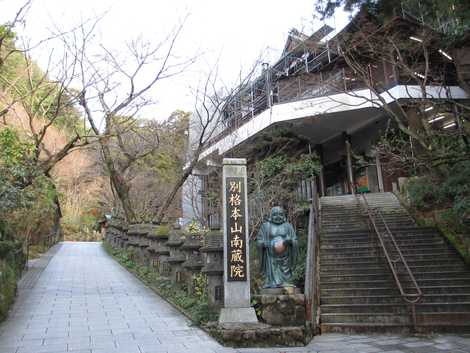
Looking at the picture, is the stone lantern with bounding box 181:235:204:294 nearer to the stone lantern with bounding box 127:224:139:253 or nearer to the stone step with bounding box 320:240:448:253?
the stone step with bounding box 320:240:448:253

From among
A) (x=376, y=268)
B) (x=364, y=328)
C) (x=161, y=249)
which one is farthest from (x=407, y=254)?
(x=161, y=249)

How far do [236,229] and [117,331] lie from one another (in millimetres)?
2810

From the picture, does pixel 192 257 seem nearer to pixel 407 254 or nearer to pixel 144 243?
pixel 407 254

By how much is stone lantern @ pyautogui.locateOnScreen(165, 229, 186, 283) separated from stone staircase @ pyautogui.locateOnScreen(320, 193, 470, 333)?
3.89 m

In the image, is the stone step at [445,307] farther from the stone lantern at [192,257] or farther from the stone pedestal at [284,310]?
the stone lantern at [192,257]

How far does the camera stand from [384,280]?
32.2ft

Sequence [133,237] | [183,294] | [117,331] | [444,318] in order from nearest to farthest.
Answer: [117,331], [444,318], [183,294], [133,237]

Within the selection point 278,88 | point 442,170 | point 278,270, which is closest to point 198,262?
point 278,270

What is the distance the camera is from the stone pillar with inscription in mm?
7188

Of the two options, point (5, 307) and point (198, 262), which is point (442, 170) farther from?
point (5, 307)

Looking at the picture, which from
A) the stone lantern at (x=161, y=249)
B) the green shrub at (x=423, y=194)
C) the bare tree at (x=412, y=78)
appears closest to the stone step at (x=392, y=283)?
the bare tree at (x=412, y=78)

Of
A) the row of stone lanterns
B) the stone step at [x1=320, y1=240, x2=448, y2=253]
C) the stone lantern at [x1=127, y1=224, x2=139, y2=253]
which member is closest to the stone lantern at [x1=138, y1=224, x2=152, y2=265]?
the row of stone lanterns

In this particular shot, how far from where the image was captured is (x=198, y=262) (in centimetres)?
980

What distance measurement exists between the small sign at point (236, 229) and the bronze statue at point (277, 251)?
461 mm
